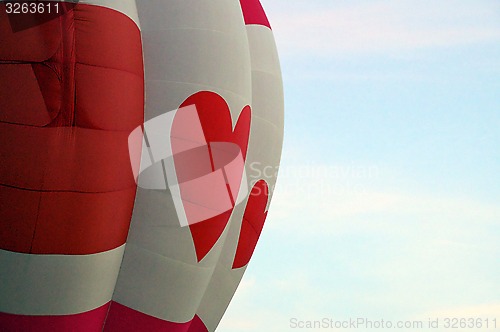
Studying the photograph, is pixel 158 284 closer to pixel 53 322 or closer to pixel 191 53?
pixel 53 322

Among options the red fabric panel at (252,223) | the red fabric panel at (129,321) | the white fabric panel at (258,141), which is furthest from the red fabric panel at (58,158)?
the red fabric panel at (252,223)

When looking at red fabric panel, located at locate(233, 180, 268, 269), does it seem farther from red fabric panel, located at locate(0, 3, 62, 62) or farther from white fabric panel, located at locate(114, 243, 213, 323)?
red fabric panel, located at locate(0, 3, 62, 62)

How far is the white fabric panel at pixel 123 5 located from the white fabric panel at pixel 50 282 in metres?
1.73

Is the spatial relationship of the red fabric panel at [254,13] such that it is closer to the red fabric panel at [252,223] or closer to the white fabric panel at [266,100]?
the white fabric panel at [266,100]

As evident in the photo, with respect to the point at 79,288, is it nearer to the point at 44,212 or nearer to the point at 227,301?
the point at 44,212

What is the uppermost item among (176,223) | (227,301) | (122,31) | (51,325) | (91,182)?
(122,31)

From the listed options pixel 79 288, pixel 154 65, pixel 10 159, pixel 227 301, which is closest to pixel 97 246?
pixel 79 288

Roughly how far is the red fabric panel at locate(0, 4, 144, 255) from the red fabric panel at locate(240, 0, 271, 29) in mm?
2430

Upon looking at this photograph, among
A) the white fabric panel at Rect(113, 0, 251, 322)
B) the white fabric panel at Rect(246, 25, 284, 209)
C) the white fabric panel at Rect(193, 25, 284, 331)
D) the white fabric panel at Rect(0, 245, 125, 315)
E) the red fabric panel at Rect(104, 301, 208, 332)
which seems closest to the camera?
the white fabric panel at Rect(0, 245, 125, 315)

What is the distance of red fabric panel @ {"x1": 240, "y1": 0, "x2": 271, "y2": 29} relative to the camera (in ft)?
30.3

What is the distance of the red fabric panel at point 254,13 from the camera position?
9.23 metres

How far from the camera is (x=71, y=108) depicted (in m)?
6.75

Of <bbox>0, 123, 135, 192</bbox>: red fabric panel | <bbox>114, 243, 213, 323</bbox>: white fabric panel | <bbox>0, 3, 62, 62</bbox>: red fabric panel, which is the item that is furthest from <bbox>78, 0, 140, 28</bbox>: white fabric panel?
<bbox>114, 243, 213, 323</bbox>: white fabric panel

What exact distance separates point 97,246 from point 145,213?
49 centimetres
